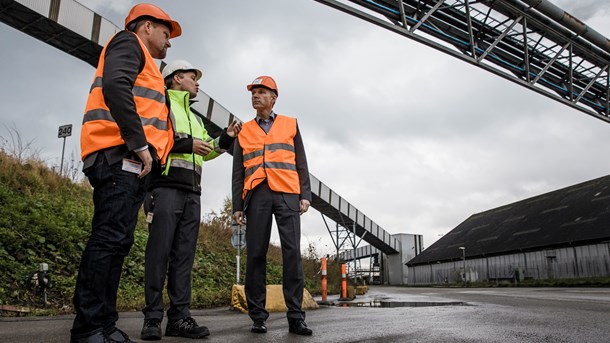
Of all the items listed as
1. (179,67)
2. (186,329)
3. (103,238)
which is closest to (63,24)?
(179,67)

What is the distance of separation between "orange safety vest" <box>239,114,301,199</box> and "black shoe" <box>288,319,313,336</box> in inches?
39.2

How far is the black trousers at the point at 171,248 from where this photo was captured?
317 centimetres

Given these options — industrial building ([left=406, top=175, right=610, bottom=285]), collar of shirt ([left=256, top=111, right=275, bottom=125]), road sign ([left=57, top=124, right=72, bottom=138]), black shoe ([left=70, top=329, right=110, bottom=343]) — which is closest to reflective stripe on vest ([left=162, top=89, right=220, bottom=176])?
collar of shirt ([left=256, top=111, right=275, bottom=125])

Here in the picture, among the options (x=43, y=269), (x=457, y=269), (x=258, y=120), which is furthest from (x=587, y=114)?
(x=457, y=269)

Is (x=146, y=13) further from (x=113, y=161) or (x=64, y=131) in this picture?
(x=64, y=131)

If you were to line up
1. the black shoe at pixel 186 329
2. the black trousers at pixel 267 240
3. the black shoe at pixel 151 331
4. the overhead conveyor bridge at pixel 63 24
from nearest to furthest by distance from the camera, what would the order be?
the black shoe at pixel 151 331 < the black shoe at pixel 186 329 < the black trousers at pixel 267 240 < the overhead conveyor bridge at pixel 63 24

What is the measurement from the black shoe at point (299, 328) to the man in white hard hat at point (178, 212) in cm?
62

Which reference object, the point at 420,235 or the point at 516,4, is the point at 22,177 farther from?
the point at 420,235

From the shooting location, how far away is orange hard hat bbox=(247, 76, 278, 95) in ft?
12.6

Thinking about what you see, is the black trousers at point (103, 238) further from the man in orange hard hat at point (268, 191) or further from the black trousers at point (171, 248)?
the man in orange hard hat at point (268, 191)

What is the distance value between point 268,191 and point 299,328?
107cm

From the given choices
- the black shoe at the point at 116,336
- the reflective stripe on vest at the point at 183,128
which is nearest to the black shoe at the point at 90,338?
the black shoe at the point at 116,336

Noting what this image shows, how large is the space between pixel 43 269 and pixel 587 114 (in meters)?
16.5

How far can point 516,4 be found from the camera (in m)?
12.1
